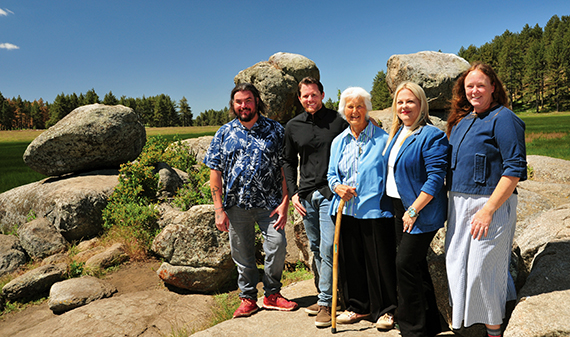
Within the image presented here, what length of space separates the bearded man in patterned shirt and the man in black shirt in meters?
0.32

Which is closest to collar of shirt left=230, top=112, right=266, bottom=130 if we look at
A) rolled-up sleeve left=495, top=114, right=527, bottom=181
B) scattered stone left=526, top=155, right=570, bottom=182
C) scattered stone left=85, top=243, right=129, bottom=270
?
rolled-up sleeve left=495, top=114, right=527, bottom=181

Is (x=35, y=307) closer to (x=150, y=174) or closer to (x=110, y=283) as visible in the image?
(x=110, y=283)

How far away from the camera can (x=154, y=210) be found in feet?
24.9

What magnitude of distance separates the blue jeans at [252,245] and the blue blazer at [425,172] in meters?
1.65

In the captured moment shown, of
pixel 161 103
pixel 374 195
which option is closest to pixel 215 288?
pixel 374 195

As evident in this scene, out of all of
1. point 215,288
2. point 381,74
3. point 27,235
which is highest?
point 381,74

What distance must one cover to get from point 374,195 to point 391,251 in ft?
2.01

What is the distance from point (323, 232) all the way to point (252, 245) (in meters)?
1.01

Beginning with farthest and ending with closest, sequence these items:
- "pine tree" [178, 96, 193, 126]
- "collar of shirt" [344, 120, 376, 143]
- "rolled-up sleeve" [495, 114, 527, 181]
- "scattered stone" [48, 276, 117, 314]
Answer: "pine tree" [178, 96, 193, 126], "scattered stone" [48, 276, 117, 314], "collar of shirt" [344, 120, 376, 143], "rolled-up sleeve" [495, 114, 527, 181]

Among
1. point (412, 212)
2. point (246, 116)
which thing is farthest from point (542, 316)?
point (246, 116)

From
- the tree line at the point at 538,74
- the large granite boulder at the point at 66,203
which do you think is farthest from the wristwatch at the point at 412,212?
the tree line at the point at 538,74

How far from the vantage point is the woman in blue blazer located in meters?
2.83

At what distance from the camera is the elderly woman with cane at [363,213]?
10.5 ft

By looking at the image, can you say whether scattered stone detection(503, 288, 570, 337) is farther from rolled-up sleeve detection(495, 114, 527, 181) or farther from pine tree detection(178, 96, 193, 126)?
pine tree detection(178, 96, 193, 126)
